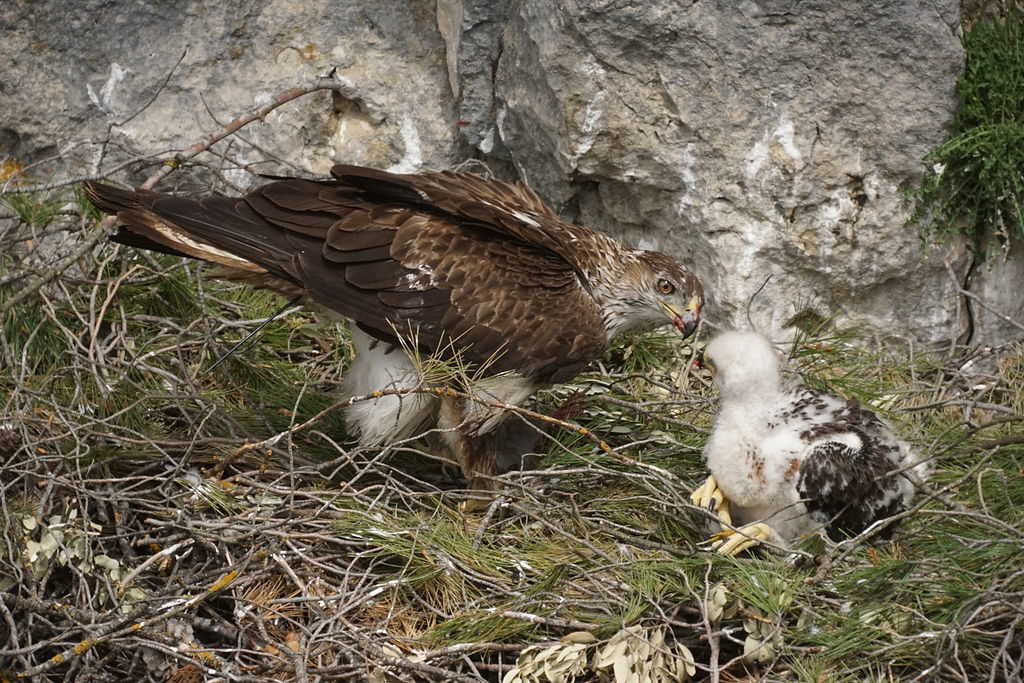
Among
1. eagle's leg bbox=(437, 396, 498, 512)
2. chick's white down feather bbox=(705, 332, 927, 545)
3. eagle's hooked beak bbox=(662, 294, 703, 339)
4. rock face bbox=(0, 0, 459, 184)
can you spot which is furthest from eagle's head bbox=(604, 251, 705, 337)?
rock face bbox=(0, 0, 459, 184)

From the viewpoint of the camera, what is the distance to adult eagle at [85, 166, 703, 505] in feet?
15.0

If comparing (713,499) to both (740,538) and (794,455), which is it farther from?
(794,455)

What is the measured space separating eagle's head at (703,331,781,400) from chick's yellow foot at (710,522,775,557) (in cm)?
46

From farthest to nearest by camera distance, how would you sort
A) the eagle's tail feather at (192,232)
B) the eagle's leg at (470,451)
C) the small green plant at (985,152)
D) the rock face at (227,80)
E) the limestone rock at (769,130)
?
1. the rock face at (227,80)
2. the limestone rock at (769,130)
3. the small green plant at (985,152)
4. the eagle's leg at (470,451)
5. the eagle's tail feather at (192,232)

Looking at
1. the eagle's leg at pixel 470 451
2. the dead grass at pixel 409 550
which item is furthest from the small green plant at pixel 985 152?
the eagle's leg at pixel 470 451

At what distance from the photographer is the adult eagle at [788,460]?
4121 mm

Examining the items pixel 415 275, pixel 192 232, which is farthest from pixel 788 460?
pixel 192 232

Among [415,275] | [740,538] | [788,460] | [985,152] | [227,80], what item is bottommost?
[740,538]

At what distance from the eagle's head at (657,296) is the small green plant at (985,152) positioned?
1.29 meters

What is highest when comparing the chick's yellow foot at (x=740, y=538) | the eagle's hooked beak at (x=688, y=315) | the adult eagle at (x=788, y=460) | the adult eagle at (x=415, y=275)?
the adult eagle at (x=415, y=275)

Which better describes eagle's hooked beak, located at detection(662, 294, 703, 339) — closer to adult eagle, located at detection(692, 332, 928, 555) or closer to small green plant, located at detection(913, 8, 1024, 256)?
adult eagle, located at detection(692, 332, 928, 555)

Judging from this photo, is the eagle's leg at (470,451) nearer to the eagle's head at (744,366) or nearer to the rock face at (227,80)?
the eagle's head at (744,366)

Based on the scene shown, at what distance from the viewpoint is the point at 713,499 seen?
4.38 meters

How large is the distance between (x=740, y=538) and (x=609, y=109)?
2.21 m
